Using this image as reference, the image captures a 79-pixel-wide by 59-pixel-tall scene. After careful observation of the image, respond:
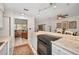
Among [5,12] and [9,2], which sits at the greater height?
[9,2]

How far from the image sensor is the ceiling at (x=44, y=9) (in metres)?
1.10

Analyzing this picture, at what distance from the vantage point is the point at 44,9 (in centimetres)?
118

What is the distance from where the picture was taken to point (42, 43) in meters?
1.50

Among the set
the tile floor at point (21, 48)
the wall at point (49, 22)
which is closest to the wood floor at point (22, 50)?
the tile floor at point (21, 48)

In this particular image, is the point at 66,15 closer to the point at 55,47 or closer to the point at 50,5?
the point at 50,5

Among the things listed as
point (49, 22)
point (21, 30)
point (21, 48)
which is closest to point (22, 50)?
point (21, 48)

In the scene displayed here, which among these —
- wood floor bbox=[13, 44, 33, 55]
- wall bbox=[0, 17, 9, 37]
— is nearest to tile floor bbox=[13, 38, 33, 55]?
wood floor bbox=[13, 44, 33, 55]

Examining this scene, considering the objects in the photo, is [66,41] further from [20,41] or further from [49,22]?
[20,41]

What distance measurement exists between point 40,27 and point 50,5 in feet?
1.09

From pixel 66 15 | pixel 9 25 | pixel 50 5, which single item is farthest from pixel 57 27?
pixel 9 25

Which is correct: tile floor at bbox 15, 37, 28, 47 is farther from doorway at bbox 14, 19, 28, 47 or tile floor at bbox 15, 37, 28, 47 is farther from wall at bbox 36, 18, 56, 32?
wall at bbox 36, 18, 56, 32

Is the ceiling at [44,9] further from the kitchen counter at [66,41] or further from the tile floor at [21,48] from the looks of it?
the tile floor at [21,48]

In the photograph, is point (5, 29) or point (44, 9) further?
point (5, 29)
